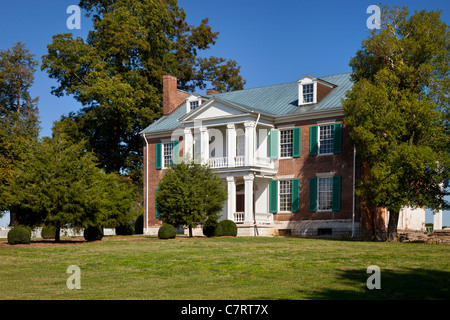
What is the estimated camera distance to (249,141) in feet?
115

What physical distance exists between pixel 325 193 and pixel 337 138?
3.25m

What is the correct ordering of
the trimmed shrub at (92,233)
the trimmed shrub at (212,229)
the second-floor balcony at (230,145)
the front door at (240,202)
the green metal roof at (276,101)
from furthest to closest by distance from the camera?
the front door at (240,202) < the green metal roof at (276,101) < the second-floor balcony at (230,145) < the trimmed shrub at (212,229) < the trimmed shrub at (92,233)

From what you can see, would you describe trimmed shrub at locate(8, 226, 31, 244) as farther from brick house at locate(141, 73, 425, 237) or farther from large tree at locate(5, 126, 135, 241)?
brick house at locate(141, 73, 425, 237)

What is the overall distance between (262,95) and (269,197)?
312 inches

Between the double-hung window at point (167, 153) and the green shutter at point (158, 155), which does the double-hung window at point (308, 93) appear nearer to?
the double-hung window at point (167, 153)

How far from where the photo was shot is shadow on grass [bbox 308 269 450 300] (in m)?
11.6

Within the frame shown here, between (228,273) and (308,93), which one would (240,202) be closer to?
(308,93)

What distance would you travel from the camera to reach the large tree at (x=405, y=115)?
27359 mm

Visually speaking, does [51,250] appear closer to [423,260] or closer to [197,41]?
[423,260]

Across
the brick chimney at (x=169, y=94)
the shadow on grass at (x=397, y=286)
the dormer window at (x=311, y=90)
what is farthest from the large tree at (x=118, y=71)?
the shadow on grass at (x=397, y=286)

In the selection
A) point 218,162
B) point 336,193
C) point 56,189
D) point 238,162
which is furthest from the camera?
point 218,162

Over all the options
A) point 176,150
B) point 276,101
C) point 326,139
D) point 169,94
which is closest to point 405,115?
point 326,139

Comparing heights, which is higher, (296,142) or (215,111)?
(215,111)

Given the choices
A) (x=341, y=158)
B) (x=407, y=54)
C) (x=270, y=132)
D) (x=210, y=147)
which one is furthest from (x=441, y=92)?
(x=210, y=147)
